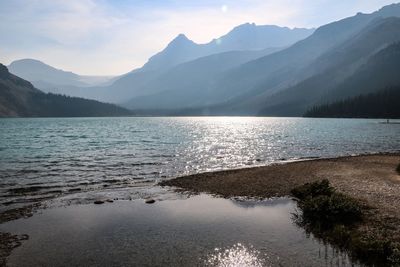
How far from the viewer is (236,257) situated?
1895 cm

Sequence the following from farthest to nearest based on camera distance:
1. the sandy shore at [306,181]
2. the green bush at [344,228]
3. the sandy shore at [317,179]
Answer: the sandy shore at [306,181] < the sandy shore at [317,179] < the green bush at [344,228]

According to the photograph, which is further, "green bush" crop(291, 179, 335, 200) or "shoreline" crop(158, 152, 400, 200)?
"shoreline" crop(158, 152, 400, 200)

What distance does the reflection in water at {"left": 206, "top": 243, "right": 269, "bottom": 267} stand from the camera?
715 inches

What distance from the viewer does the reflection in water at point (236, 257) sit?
59.6 feet

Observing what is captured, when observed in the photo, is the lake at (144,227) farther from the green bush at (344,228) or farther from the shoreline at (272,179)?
the shoreline at (272,179)

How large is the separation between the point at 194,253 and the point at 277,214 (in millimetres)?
9773

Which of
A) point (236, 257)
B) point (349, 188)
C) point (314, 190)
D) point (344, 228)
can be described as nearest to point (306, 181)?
point (349, 188)

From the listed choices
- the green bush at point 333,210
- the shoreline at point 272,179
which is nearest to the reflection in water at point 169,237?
the green bush at point 333,210

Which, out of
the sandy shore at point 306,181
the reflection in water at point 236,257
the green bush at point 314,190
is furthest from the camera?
the sandy shore at point 306,181

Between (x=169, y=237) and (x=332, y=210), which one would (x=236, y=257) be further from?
(x=332, y=210)

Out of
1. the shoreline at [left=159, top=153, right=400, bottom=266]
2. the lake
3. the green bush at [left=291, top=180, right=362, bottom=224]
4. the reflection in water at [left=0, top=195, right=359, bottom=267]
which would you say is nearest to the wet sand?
the shoreline at [left=159, top=153, right=400, bottom=266]

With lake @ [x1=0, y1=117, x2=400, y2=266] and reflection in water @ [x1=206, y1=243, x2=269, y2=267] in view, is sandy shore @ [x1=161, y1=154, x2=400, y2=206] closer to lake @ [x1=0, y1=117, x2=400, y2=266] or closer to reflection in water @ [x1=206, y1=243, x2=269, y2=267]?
lake @ [x1=0, y1=117, x2=400, y2=266]

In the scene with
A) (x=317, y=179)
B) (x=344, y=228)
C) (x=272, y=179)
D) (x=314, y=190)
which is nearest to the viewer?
(x=344, y=228)

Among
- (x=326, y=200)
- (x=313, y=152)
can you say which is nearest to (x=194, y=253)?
(x=326, y=200)
